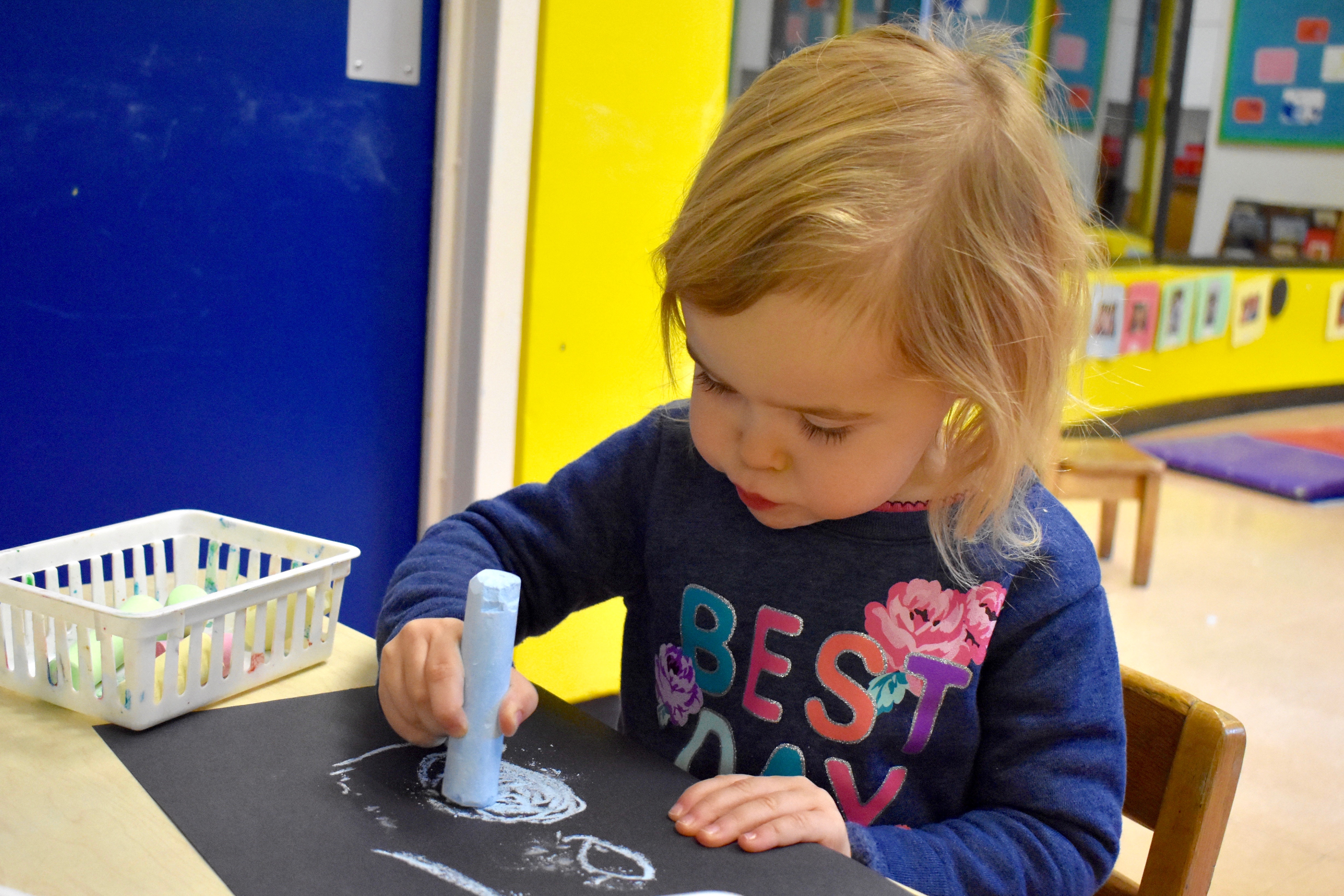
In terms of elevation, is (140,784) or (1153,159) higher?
(1153,159)

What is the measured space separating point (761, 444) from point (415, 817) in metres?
0.26

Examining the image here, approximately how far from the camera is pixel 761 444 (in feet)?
2.06

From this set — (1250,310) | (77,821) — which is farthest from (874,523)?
(1250,310)

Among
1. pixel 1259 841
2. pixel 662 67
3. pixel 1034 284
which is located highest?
pixel 662 67

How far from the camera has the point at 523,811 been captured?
57 centimetres

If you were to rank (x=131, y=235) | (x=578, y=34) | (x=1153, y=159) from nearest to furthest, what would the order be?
(x=131, y=235)
(x=578, y=34)
(x=1153, y=159)

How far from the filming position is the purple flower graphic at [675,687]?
2.61ft

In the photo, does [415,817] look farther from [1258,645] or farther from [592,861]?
[1258,645]

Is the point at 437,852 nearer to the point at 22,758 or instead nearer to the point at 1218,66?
the point at 22,758

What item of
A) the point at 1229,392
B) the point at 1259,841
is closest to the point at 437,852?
the point at 1259,841

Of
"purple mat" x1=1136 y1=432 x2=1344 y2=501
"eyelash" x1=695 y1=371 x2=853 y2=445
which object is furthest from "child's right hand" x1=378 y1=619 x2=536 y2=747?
"purple mat" x1=1136 y1=432 x2=1344 y2=501

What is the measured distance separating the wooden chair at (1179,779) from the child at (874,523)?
0.04m

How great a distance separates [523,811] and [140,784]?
0.19 m

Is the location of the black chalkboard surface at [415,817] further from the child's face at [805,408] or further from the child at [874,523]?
the child's face at [805,408]
